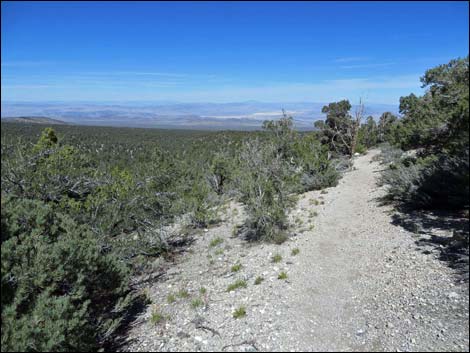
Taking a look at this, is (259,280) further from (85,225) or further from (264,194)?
(85,225)

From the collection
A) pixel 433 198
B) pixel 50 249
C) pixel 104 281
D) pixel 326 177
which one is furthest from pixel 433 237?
pixel 326 177

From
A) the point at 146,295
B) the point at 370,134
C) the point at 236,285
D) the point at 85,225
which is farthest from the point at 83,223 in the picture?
the point at 370,134

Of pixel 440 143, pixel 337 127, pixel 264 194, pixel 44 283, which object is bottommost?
pixel 44 283

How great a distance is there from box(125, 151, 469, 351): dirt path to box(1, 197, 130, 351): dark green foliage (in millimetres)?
1216

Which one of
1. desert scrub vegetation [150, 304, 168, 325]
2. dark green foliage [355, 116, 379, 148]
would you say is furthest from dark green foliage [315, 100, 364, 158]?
desert scrub vegetation [150, 304, 168, 325]

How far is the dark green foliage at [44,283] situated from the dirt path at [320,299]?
122 cm

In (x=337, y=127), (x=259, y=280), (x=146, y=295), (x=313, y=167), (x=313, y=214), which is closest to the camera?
(x=259, y=280)

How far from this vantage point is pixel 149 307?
21.6 feet

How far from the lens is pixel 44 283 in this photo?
448 cm

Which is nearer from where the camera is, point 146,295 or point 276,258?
point 146,295

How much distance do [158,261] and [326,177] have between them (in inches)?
400

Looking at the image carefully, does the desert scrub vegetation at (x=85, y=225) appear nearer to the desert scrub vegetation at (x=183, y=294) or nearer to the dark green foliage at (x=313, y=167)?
the desert scrub vegetation at (x=183, y=294)

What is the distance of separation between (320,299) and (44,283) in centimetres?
462

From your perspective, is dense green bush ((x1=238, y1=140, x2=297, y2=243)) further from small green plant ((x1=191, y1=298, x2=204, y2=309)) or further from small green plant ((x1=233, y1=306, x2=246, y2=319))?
small green plant ((x1=233, y1=306, x2=246, y2=319))
